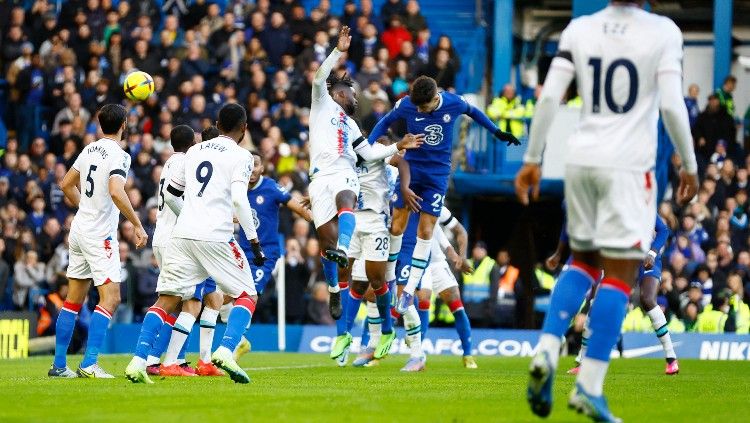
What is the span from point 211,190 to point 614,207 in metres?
4.39

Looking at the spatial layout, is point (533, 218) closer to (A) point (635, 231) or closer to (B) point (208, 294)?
(B) point (208, 294)

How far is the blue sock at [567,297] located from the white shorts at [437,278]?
880 centimetres

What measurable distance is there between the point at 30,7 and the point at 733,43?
1624 centimetres

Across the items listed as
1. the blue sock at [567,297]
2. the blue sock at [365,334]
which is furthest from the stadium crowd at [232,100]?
the blue sock at [567,297]

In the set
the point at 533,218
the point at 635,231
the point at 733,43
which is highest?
the point at 733,43

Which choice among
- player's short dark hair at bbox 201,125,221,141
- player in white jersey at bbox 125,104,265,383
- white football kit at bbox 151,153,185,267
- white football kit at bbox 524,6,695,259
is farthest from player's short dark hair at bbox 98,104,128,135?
white football kit at bbox 524,6,695,259

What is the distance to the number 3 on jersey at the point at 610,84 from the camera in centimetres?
825

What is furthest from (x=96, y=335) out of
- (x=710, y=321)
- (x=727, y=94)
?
(x=727, y=94)

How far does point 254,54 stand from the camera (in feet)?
96.7

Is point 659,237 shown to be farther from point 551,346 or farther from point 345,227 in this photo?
point 551,346

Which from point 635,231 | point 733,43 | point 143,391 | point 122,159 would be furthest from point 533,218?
point 635,231

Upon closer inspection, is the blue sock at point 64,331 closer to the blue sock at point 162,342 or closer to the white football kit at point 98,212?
the white football kit at point 98,212

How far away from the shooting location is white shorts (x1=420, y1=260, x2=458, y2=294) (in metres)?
17.3

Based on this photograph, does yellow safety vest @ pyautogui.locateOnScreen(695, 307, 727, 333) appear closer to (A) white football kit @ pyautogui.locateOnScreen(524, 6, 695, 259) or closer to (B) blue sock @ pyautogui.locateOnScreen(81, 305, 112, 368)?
(B) blue sock @ pyautogui.locateOnScreen(81, 305, 112, 368)
